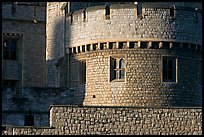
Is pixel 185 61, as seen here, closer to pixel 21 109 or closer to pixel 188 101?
pixel 188 101

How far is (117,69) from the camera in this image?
49281mm

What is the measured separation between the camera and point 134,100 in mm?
48531

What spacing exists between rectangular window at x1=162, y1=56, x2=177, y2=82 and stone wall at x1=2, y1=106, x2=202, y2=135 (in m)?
5.73

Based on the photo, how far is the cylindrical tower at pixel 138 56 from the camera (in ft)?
161

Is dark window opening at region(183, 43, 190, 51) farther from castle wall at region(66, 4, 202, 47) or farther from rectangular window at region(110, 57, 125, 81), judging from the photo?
rectangular window at region(110, 57, 125, 81)

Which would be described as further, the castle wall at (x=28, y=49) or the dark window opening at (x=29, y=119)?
the castle wall at (x=28, y=49)

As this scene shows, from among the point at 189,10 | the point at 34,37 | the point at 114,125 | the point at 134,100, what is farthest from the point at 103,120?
the point at 34,37

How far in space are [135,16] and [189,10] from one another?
2.39 m

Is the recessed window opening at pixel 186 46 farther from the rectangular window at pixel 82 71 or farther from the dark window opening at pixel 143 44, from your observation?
the rectangular window at pixel 82 71

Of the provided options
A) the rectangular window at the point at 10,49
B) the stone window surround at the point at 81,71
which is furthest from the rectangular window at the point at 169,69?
the rectangular window at the point at 10,49

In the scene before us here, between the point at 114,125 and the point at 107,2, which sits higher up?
the point at 107,2

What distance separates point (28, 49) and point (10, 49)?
92cm

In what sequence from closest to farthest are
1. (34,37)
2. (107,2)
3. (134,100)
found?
1. (134,100)
2. (107,2)
3. (34,37)

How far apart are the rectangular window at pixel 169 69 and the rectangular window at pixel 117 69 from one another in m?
1.68
